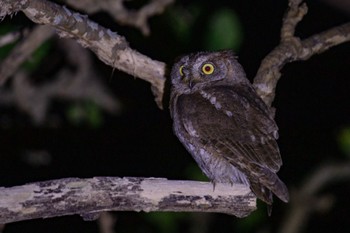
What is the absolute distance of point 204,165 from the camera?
442cm

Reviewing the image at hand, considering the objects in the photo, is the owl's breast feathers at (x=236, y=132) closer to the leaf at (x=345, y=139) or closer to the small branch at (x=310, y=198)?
the leaf at (x=345, y=139)

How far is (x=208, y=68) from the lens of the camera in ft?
16.3

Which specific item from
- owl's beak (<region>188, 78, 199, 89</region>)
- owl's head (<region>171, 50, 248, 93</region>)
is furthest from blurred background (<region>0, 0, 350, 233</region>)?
owl's beak (<region>188, 78, 199, 89</region>)

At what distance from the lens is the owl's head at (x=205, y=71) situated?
188 inches

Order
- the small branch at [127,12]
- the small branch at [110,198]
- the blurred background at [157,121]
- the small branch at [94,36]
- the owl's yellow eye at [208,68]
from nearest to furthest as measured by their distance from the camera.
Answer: the small branch at [110,198], the small branch at [94,36], the owl's yellow eye at [208,68], the small branch at [127,12], the blurred background at [157,121]

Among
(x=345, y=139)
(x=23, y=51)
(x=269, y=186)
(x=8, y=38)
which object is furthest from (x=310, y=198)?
(x=8, y=38)

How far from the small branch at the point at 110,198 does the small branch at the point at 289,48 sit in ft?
3.90

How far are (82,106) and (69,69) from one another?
43 centimetres

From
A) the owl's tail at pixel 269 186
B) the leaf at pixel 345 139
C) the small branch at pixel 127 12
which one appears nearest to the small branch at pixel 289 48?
the owl's tail at pixel 269 186

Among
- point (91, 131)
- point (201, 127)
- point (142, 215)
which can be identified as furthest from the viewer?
point (91, 131)

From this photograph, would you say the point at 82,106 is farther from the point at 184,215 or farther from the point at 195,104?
the point at 195,104

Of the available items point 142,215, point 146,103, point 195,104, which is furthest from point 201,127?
point 146,103

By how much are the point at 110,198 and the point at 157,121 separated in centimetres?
336

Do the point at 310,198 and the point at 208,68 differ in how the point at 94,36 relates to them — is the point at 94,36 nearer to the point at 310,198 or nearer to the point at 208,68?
the point at 208,68
